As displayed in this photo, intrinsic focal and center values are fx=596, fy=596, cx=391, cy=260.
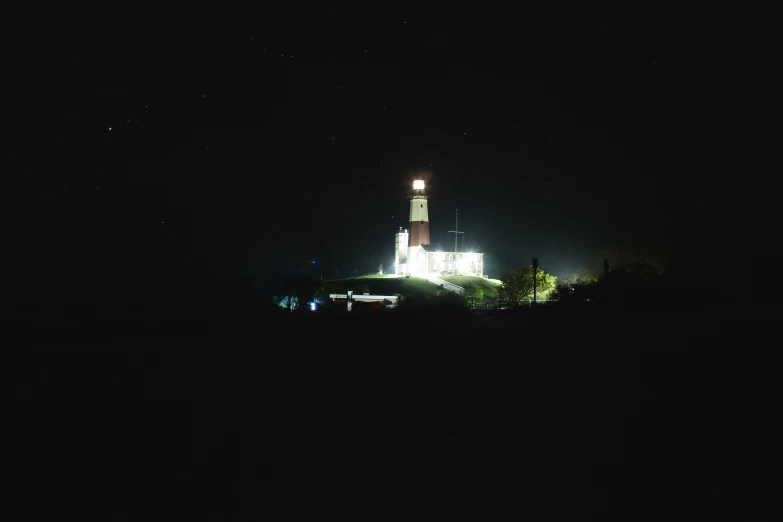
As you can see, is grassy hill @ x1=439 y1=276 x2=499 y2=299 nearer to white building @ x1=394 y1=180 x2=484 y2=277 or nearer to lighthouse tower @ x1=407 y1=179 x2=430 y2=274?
white building @ x1=394 y1=180 x2=484 y2=277

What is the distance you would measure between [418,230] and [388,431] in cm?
7751

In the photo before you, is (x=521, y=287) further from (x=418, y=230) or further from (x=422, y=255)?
(x=418, y=230)

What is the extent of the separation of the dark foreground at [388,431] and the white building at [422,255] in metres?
66.1

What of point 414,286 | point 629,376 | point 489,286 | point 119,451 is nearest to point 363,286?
point 414,286

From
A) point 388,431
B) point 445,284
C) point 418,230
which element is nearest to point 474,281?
point 445,284

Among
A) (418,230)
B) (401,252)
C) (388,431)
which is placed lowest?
(388,431)

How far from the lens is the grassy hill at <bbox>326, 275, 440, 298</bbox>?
61.8 metres

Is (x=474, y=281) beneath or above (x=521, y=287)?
above

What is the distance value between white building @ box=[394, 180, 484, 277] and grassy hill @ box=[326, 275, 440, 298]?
18.2ft

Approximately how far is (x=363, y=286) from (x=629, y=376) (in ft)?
177

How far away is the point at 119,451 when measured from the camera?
6.32 m

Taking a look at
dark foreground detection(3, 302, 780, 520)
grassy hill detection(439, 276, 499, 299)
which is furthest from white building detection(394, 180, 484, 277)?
dark foreground detection(3, 302, 780, 520)

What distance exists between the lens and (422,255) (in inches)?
3174

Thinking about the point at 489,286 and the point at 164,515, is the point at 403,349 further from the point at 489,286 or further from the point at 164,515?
the point at 489,286
